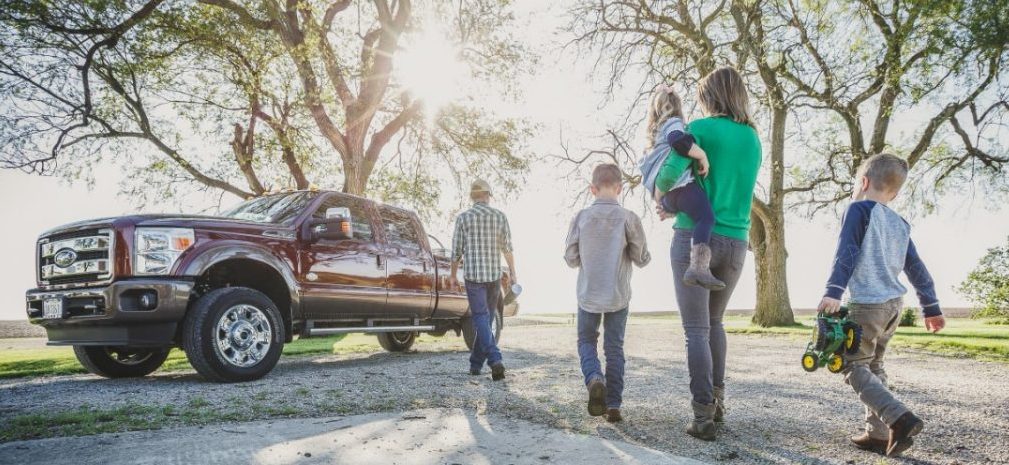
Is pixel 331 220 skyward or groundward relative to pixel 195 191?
groundward


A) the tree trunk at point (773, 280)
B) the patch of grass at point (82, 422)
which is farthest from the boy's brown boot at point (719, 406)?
the tree trunk at point (773, 280)

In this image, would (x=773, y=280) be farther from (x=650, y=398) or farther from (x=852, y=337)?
(x=852, y=337)

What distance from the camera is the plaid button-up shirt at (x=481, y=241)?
6.66 metres

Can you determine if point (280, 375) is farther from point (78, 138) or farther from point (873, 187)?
point (78, 138)

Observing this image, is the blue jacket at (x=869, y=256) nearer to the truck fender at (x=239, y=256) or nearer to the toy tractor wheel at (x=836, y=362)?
the toy tractor wheel at (x=836, y=362)

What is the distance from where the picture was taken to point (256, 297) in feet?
21.4

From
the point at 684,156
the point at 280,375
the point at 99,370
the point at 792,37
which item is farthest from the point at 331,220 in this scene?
the point at 792,37

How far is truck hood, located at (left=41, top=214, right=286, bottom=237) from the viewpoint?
610 centimetres

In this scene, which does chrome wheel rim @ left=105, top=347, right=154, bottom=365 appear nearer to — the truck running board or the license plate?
the license plate

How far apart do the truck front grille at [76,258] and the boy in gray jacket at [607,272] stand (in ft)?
14.6

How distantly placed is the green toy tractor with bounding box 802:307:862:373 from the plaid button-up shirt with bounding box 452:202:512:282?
141 inches

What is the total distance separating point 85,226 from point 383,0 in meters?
12.8

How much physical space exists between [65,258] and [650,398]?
5.68 meters

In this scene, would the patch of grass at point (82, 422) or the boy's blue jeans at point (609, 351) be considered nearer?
the patch of grass at point (82, 422)
